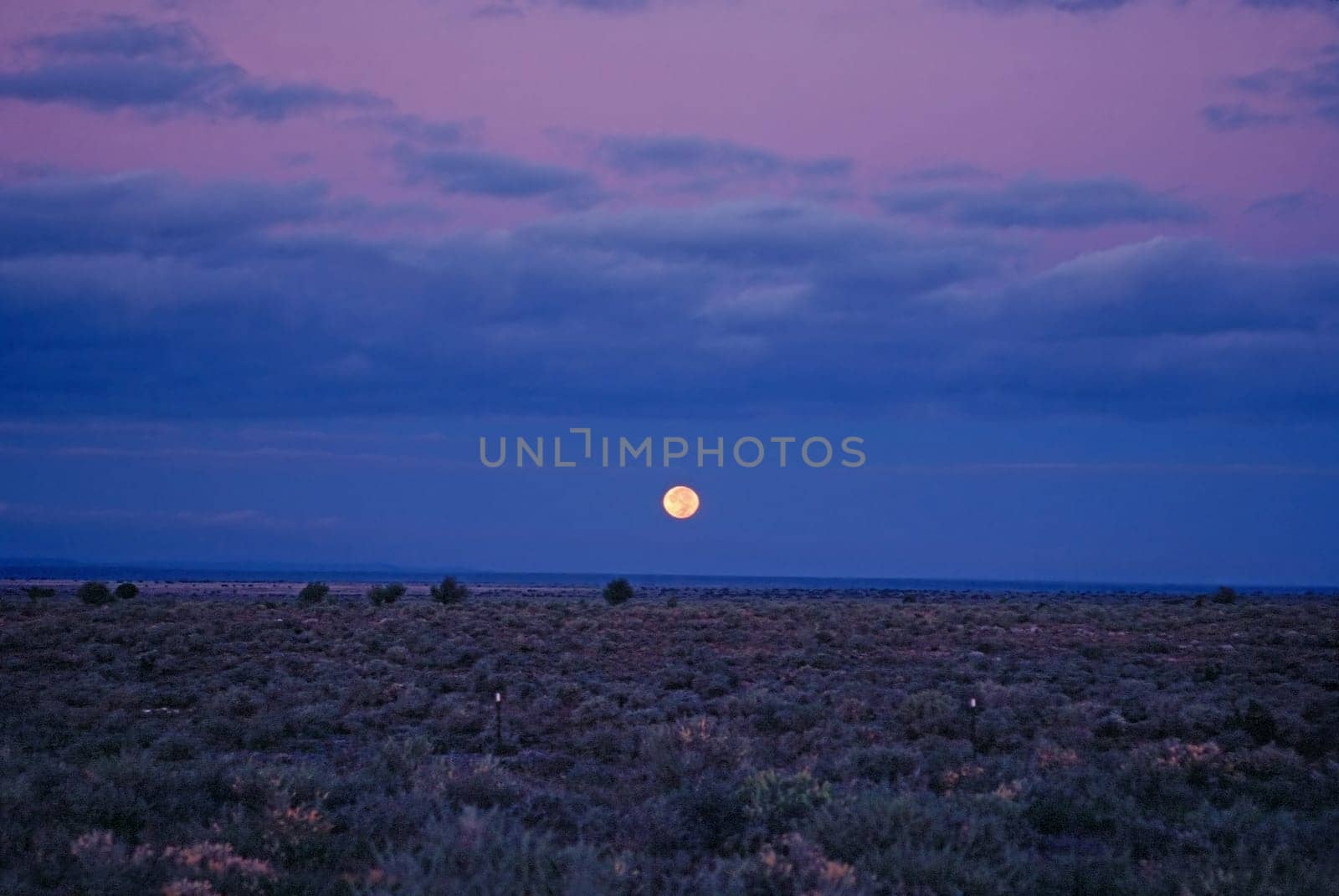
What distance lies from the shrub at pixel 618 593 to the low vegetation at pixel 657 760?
1716cm

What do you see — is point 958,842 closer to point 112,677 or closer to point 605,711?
point 605,711

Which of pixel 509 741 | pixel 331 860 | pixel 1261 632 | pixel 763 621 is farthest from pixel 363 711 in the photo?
pixel 1261 632

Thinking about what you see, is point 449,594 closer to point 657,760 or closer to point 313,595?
point 313,595

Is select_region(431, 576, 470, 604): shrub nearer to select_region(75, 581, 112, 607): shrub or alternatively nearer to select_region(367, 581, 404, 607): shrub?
select_region(367, 581, 404, 607): shrub

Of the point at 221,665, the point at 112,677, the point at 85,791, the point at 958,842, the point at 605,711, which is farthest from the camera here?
the point at 221,665

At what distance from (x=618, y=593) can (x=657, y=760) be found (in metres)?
40.7

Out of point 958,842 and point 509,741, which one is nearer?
point 958,842

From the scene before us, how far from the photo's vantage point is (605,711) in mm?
18281

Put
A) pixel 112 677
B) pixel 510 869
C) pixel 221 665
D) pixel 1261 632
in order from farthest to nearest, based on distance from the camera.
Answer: pixel 1261 632
pixel 221 665
pixel 112 677
pixel 510 869

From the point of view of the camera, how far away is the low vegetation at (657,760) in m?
6.96

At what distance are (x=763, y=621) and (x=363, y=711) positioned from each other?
68.7 ft

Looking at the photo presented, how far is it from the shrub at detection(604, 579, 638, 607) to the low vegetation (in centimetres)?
1716

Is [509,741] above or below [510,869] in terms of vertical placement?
below

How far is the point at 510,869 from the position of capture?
6.48 meters
